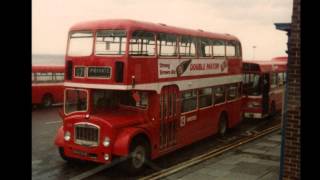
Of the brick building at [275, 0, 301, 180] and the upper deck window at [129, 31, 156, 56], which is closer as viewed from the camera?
the brick building at [275, 0, 301, 180]

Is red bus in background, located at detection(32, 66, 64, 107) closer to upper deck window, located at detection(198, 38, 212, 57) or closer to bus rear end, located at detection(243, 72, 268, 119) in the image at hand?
bus rear end, located at detection(243, 72, 268, 119)

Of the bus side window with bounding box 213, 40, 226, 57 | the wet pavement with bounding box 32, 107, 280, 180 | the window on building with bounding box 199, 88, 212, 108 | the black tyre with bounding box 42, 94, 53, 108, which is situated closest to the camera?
the wet pavement with bounding box 32, 107, 280, 180

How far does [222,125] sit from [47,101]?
1347 cm

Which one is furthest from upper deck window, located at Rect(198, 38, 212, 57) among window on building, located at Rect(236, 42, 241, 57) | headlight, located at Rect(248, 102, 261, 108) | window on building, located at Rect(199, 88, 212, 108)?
headlight, located at Rect(248, 102, 261, 108)

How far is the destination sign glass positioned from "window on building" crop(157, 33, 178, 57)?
194cm

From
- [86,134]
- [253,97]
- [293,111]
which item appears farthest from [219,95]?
[293,111]

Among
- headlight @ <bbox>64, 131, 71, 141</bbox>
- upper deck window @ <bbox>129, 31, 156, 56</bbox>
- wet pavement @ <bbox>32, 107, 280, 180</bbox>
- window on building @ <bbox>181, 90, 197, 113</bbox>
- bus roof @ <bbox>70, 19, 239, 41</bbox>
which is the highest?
bus roof @ <bbox>70, 19, 239, 41</bbox>

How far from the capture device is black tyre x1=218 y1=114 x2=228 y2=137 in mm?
17688

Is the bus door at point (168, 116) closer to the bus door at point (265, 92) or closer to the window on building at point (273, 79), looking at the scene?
the bus door at point (265, 92)

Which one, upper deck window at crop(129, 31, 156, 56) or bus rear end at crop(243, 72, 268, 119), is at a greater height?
upper deck window at crop(129, 31, 156, 56)

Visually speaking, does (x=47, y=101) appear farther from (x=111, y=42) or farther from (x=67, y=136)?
(x=111, y=42)

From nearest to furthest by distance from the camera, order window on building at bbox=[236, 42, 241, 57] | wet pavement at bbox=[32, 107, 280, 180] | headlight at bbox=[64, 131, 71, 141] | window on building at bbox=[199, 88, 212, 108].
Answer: wet pavement at bbox=[32, 107, 280, 180] → headlight at bbox=[64, 131, 71, 141] → window on building at bbox=[199, 88, 212, 108] → window on building at bbox=[236, 42, 241, 57]

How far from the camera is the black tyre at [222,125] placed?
17.7 metres
